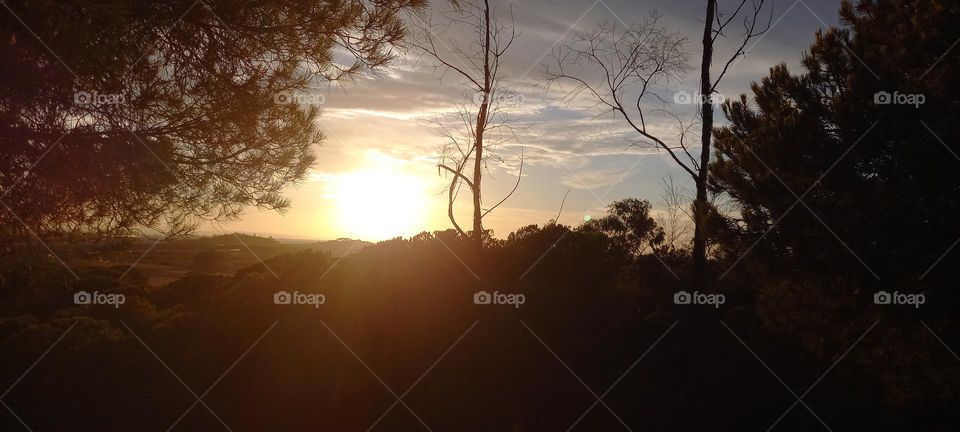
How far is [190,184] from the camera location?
7402mm

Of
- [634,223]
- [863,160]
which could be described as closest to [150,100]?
[863,160]

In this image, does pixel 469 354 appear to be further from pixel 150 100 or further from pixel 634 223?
pixel 634 223

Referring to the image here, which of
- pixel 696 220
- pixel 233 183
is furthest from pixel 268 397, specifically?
pixel 696 220

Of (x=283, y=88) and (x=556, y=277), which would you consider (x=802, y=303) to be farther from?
(x=283, y=88)

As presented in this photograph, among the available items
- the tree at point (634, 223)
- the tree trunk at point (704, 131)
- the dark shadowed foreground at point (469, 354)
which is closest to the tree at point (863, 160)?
the dark shadowed foreground at point (469, 354)

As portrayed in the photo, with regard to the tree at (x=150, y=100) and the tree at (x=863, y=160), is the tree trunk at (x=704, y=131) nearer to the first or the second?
the tree at (x=863, y=160)

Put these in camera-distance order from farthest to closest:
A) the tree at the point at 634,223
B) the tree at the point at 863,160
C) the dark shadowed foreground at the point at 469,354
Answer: the tree at the point at 634,223 < the dark shadowed foreground at the point at 469,354 < the tree at the point at 863,160

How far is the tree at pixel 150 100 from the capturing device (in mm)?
5516

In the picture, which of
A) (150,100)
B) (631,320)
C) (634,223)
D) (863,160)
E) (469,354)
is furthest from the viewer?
(634,223)

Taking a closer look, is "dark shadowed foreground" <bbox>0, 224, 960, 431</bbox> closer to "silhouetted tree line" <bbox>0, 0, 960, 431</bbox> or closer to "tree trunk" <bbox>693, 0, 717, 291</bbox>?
"silhouetted tree line" <bbox>0, 0, 960, 431</bbox>

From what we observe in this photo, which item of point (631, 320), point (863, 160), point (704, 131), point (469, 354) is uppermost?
point (704, 131)

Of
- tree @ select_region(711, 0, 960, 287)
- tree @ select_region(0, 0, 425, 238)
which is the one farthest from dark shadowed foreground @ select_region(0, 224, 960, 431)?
tree @ select_region(0, 0, 425, 238)

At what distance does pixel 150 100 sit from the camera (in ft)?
21.4

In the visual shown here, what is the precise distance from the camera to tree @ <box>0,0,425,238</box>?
552 centimetres
